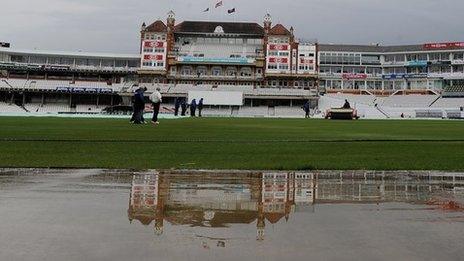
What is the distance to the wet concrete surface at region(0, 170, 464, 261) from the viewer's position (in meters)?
4.04

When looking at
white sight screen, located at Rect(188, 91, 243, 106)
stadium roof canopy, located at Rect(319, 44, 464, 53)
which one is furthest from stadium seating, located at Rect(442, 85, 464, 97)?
white sight screen, located at Rect(188, 91, 243, 106)

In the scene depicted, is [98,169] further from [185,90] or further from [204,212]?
[185,90]

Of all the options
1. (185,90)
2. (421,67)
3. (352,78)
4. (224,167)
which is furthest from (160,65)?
(224,167)

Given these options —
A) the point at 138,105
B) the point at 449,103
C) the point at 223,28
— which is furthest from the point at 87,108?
the point at 138,105

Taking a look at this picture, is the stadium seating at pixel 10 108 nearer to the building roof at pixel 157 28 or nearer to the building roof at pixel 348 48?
the building roof at pixel 157 28

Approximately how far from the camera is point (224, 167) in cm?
973

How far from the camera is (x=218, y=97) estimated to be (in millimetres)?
97188

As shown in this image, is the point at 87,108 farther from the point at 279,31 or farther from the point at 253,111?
the point at 279,31

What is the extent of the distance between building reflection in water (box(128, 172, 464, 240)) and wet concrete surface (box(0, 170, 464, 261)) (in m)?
0.01

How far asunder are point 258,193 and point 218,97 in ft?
298

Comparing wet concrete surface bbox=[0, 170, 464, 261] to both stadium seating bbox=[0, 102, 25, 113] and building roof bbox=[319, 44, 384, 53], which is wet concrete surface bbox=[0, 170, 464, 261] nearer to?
stadium seating bbox=[0, 102, 25, 113]

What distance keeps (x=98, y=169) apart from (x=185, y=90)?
304 feet

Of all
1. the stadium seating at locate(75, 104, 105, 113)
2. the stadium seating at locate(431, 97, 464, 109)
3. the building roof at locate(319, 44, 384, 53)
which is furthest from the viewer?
the building roof at locate(319, 44, 384, 53)

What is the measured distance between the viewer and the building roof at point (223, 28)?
4535 inches
